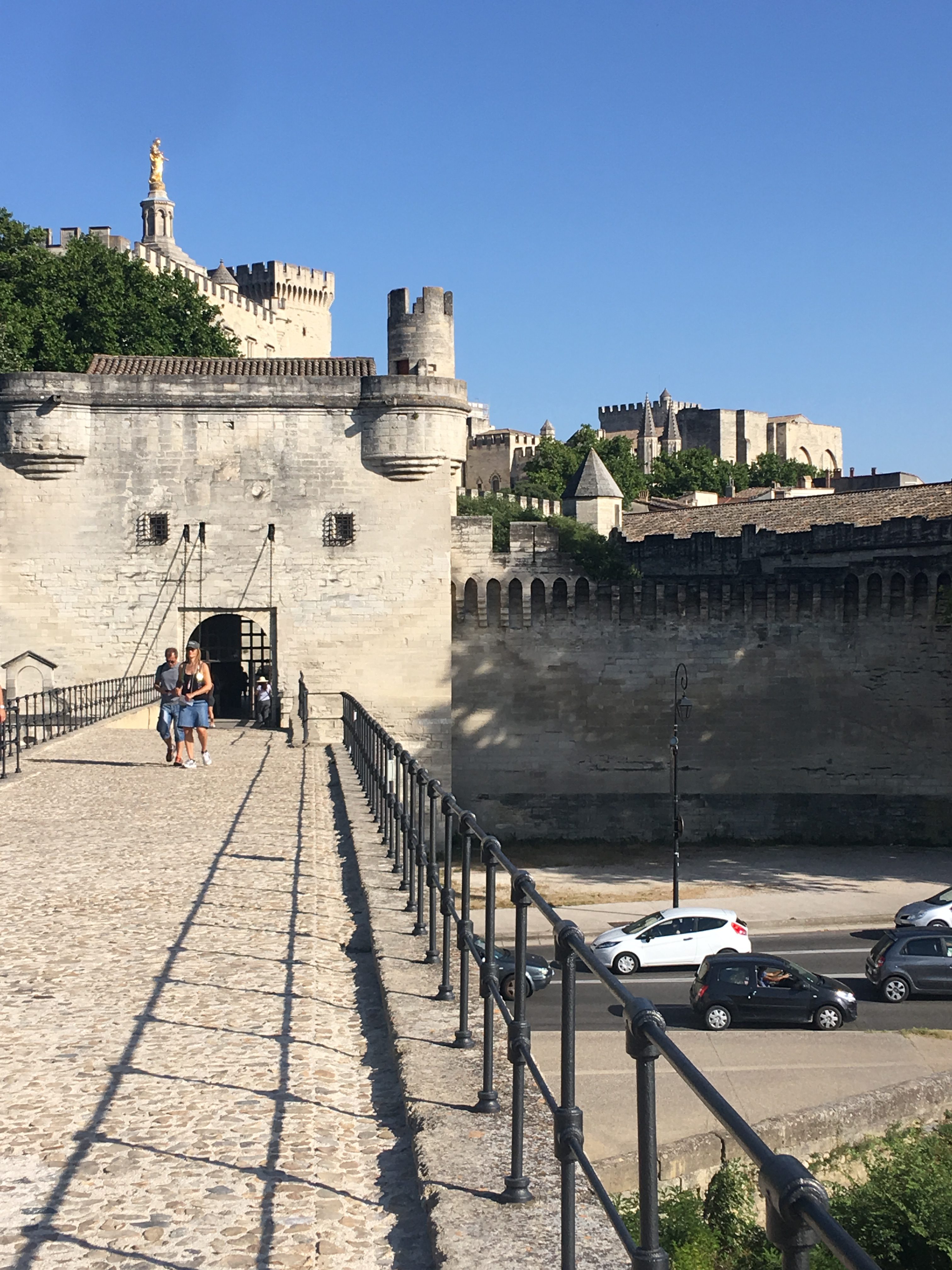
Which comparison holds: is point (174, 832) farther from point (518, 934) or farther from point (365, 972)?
point (518, 934)

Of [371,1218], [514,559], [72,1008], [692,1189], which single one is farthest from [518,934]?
[514,559]

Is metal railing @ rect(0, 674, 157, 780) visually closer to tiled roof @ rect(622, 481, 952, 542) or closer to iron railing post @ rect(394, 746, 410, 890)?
iron railing post @ rect(394, 746, 410, 890)

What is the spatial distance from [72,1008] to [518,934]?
2.73 m

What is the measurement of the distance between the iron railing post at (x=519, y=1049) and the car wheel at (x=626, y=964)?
53.6ft

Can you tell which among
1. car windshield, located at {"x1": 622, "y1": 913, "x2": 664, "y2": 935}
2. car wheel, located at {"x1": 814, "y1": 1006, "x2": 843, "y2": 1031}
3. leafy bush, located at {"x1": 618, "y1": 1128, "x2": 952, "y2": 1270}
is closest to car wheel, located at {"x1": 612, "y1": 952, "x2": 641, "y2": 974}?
car windshield, located at {"x1": 622, "y1": 913, "x2": 664, "y2": 935}

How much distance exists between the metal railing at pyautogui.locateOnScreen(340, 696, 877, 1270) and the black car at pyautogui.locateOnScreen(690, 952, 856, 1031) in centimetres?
908

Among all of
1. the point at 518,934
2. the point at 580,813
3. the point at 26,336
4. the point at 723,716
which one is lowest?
the point at 580,813

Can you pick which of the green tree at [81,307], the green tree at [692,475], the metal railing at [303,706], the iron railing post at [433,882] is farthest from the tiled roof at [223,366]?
the green tree at [692,475]

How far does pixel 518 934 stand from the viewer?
418 centimetres

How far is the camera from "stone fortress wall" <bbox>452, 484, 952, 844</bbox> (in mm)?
31719

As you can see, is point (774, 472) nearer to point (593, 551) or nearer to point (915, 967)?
point (593, 551)

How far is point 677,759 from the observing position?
31.0m

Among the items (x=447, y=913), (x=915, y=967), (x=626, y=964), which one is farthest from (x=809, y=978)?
(x=447, y=913)

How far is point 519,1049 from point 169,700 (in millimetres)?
12603
